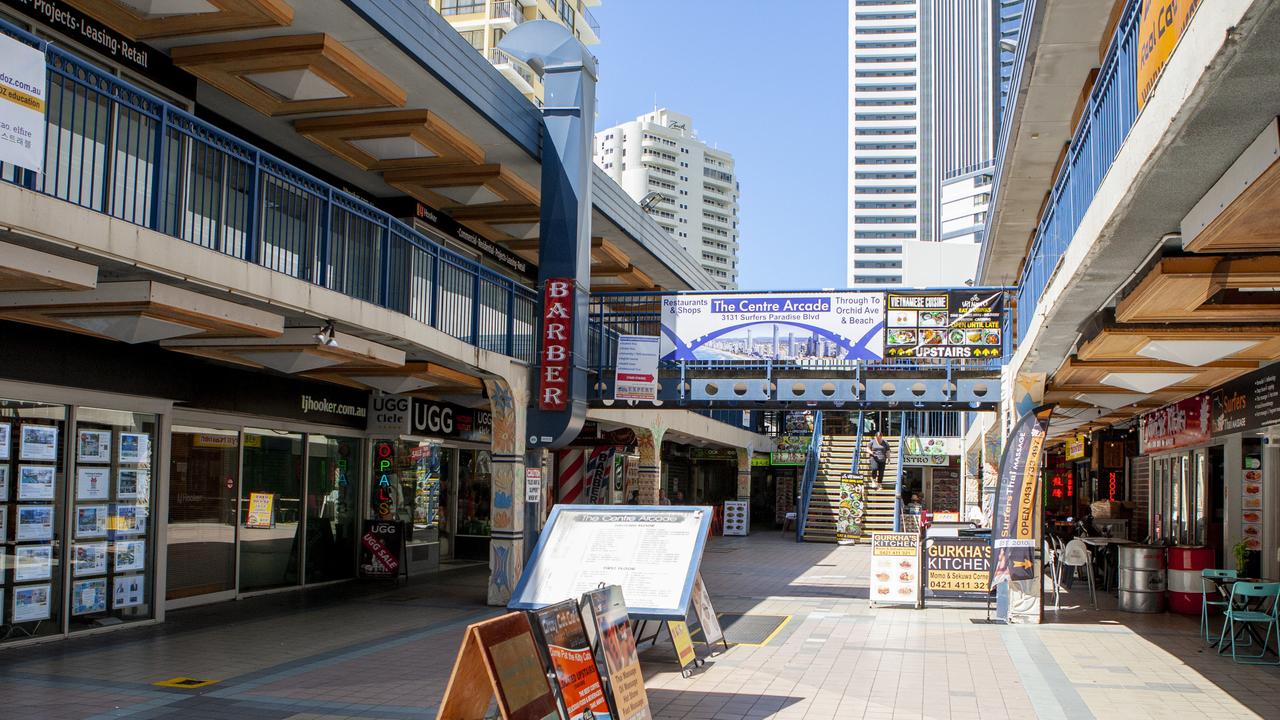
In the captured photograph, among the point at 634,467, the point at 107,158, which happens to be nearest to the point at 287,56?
the point at 107,158

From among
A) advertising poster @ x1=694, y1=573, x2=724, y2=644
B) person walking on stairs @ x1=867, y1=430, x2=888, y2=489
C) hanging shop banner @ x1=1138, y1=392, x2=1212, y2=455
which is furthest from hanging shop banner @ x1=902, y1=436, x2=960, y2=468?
advertising poster @ x1=694, y1=573, x2=724, y2=644

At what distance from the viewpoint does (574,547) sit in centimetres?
973

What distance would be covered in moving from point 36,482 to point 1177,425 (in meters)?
14.7

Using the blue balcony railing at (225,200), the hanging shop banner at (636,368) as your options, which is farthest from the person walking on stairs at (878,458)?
the blue balcony railing at (225,200)

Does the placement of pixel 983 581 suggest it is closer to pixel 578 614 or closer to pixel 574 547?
pixel 574 547

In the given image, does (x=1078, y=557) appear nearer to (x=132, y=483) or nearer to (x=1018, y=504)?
(x=1018, y=504)

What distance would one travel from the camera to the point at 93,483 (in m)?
11.6

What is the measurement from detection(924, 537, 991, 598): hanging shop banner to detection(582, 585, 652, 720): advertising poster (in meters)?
8.17

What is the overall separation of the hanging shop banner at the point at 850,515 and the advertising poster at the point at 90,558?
22.4 m

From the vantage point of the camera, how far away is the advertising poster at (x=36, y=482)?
35.1ft

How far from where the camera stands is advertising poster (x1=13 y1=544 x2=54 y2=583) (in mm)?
10656

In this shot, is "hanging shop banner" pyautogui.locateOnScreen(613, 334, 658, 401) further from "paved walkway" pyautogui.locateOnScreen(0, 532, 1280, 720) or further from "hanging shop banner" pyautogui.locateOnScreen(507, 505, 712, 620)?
"hanging shop banner" pyautogui.locateOnScreen(507, 505, 712, 620)

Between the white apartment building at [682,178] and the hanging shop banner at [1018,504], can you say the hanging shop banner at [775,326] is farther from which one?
the white apartment building at [682,178]

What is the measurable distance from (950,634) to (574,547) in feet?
17.4
